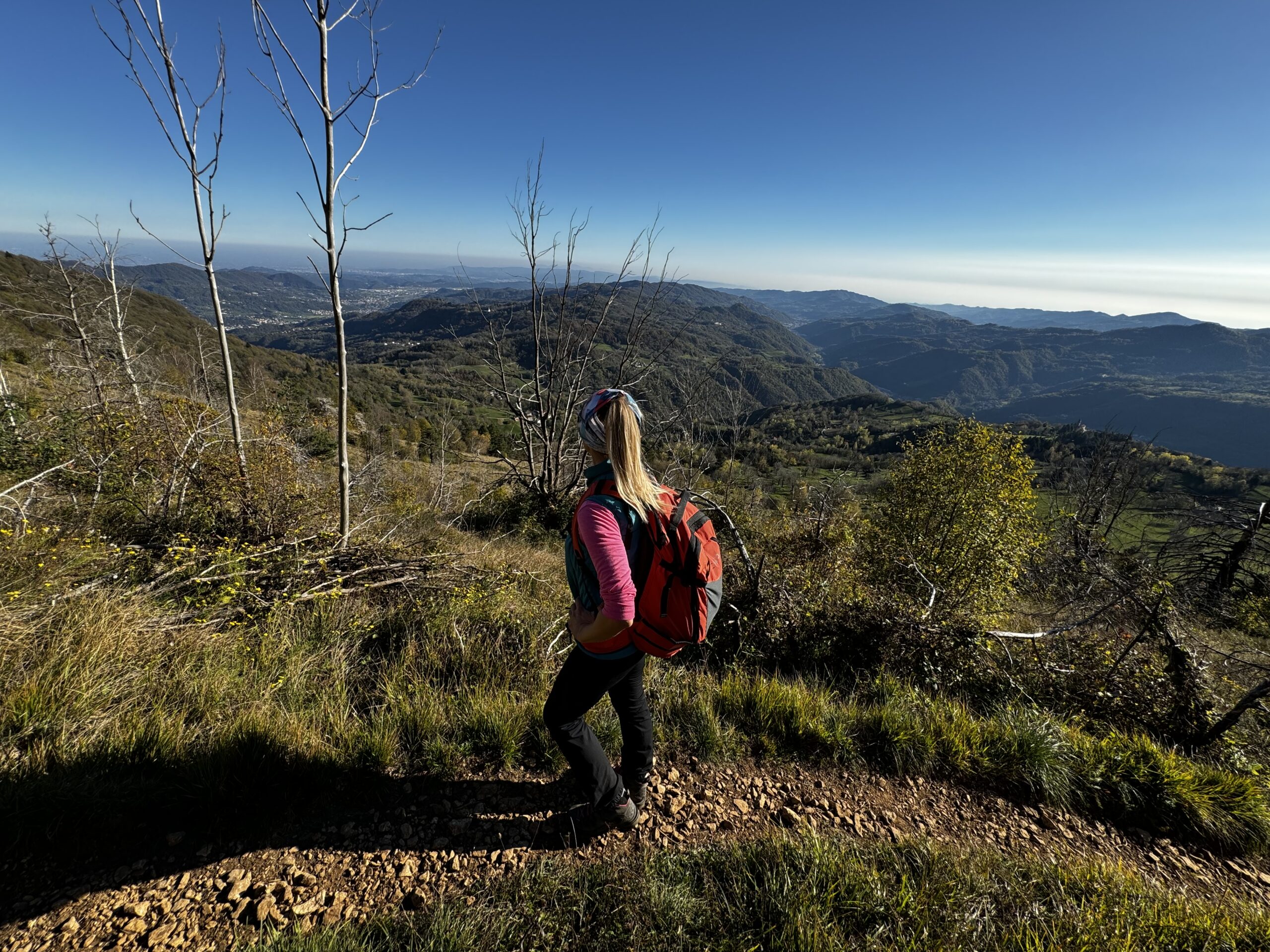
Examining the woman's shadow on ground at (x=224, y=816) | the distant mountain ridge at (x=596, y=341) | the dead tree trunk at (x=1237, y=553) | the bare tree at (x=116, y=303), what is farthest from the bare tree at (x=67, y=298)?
the dead tree trunk at (x=1237, y=553)

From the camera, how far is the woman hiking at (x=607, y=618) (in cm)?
192

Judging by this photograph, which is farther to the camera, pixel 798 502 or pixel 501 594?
pixel 798 502

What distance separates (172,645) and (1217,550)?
44.9 ft

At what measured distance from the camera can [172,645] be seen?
10.3 feet

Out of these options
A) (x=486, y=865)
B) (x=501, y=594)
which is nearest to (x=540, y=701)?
(x=486, y=865)

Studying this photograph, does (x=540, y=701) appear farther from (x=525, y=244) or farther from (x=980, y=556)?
(x=980, y=556)

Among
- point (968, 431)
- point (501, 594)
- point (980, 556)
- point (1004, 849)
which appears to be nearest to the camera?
point (1004, 849)

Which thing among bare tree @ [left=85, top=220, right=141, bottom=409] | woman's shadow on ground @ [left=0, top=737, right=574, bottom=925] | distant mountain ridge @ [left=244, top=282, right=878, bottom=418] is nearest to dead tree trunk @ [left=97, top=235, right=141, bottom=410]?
bare tree @ [left=85, top=220, right=141, bottom=409]

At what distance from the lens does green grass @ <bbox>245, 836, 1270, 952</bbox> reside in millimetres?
1883

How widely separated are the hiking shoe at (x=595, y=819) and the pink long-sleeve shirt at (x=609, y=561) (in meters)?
1.20

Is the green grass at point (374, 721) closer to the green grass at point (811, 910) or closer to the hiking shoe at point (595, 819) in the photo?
the hiking shoe at point (595, 819)

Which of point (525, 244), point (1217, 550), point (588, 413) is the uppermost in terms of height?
point (525, 244)

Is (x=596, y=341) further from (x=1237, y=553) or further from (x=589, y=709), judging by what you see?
(x=1237, y=553)

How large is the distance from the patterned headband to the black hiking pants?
962 millimetres
